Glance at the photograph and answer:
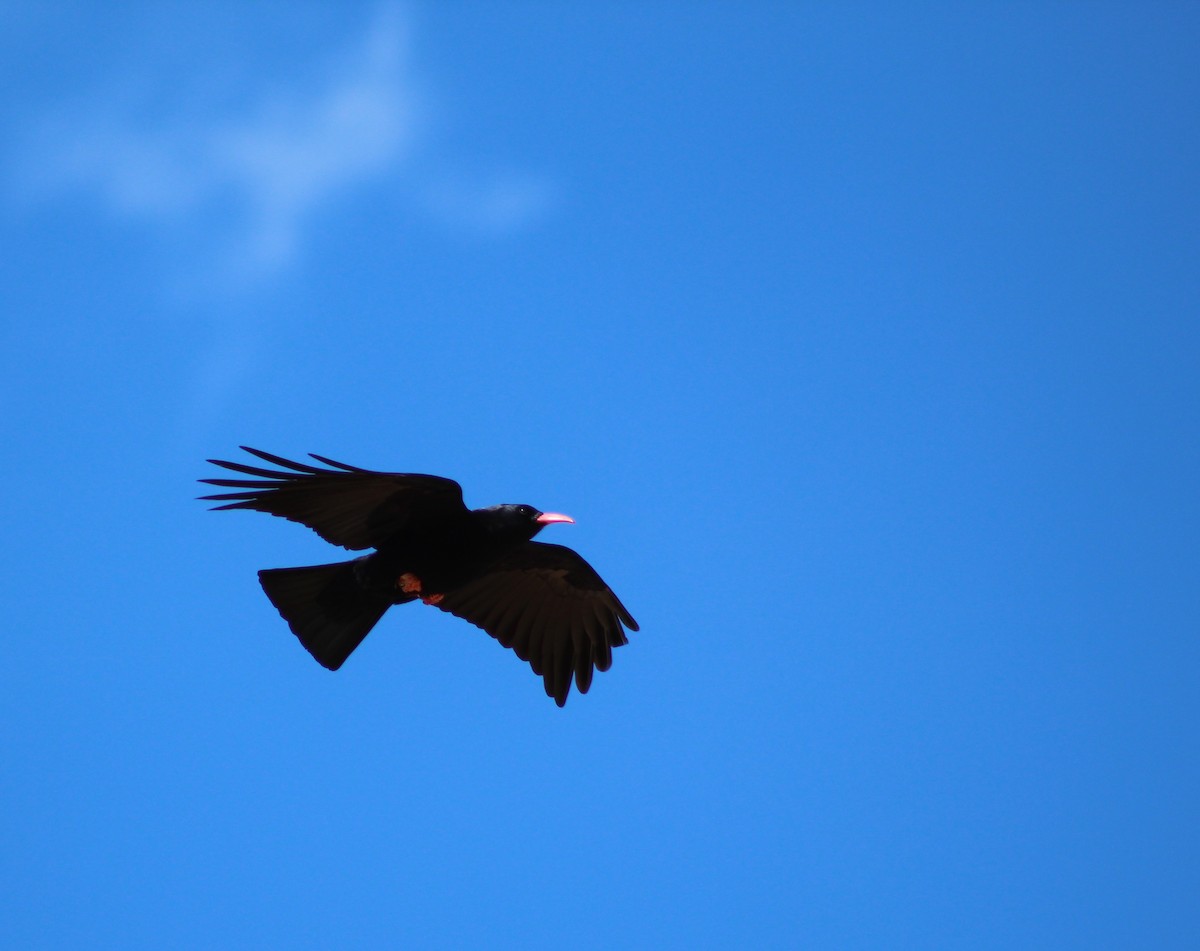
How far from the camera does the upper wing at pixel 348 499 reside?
8648mm

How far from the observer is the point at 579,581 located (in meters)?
11.0

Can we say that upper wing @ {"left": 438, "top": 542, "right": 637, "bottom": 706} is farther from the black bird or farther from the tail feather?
the tail feather

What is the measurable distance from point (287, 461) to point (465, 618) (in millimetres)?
2914

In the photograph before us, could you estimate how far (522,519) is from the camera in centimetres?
959

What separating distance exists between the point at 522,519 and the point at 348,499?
132 cm

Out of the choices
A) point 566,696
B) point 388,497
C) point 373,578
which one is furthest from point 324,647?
point 566,696

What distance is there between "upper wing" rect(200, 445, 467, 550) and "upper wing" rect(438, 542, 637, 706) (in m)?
1.64

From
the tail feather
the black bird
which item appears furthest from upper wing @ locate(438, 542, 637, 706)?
the tail feather

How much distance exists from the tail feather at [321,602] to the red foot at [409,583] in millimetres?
219

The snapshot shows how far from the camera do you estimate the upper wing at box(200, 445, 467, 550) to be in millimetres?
8648

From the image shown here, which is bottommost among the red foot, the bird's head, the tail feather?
the tail feather

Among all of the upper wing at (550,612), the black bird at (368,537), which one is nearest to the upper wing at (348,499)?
the black bird at (368,537)

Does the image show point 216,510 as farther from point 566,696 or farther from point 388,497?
point 566,696

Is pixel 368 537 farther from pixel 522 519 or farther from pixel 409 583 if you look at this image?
pixel 522 519
